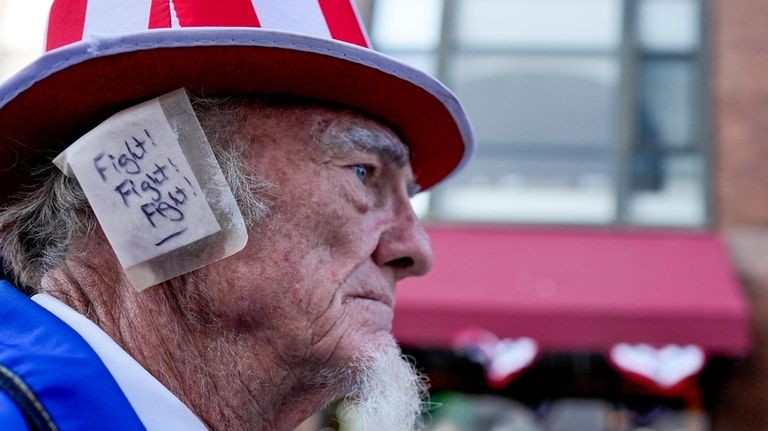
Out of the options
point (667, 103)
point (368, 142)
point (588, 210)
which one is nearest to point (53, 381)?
point (368, 142)

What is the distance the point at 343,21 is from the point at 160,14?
31 cm

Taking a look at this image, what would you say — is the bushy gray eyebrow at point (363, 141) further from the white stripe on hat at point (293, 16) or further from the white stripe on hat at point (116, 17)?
the white stripe on hat at point (116, 17)

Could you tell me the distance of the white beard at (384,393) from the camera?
1564 mm

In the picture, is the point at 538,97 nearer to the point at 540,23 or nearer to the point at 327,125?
the point at 540,23

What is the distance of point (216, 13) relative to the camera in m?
1.51

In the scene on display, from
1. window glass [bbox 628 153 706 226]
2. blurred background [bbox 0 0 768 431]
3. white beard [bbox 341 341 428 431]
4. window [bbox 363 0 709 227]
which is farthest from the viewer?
window [bbox 363 0 709 227]

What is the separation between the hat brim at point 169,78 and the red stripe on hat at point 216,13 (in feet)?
0.18

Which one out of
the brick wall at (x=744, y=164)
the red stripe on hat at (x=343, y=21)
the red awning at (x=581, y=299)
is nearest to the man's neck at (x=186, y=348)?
the red stripe on hat at (x=343, y=21)

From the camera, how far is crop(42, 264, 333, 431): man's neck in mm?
1465

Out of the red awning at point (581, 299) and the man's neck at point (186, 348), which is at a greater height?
the man's neck at point (186, 348)

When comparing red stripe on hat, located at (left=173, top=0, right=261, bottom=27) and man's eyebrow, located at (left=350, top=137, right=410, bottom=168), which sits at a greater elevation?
red stripe on hat, located at (left=173, top=0, right=261, bottom=27)

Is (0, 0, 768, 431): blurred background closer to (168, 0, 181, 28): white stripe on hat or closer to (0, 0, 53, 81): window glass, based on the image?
(0, 0, 53, 81): window glass

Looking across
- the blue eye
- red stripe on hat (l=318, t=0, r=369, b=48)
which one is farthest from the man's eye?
red stripe on hat (l=318, t=0, r=369, b=48)

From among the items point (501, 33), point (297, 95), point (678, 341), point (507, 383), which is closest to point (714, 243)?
point (678, 341)
